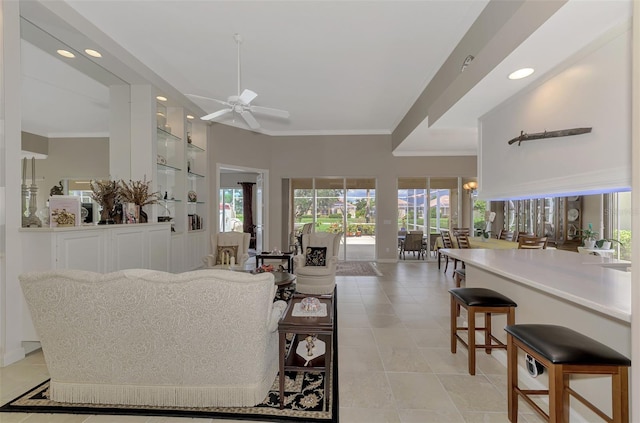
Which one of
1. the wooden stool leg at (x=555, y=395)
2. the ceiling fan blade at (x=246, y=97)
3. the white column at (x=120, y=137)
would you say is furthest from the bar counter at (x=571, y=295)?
the white column at (x=120, y=137)

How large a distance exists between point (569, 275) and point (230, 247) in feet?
15.6

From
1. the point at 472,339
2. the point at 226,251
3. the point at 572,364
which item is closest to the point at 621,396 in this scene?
the point at 572,364

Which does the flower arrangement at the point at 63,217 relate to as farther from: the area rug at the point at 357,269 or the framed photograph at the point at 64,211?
the area rug at the point at 357,269

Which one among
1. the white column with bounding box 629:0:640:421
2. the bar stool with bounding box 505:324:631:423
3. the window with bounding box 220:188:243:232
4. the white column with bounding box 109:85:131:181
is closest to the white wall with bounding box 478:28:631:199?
the white column with bounding box 629:0:640:421

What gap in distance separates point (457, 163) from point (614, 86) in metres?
6.65

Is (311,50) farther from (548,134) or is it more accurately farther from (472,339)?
(472,339)

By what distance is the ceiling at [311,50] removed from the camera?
2.49 metres

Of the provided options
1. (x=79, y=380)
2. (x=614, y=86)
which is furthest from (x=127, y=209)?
(x=614, y=86)

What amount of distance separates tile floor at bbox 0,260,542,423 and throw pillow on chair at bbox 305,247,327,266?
98 centimetres

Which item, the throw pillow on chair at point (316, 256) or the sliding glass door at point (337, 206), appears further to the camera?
the sliding glass door at point (337, 206)

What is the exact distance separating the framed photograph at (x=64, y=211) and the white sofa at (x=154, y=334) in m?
1.57

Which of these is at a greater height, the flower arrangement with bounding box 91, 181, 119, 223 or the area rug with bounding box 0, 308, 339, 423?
the flower arrangement with bounding box 91, 181, 119, 223

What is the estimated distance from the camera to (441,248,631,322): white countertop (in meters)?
1.52

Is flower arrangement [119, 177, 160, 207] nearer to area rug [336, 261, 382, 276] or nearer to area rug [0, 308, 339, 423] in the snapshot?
area rug [0, 308, 339, 423]
